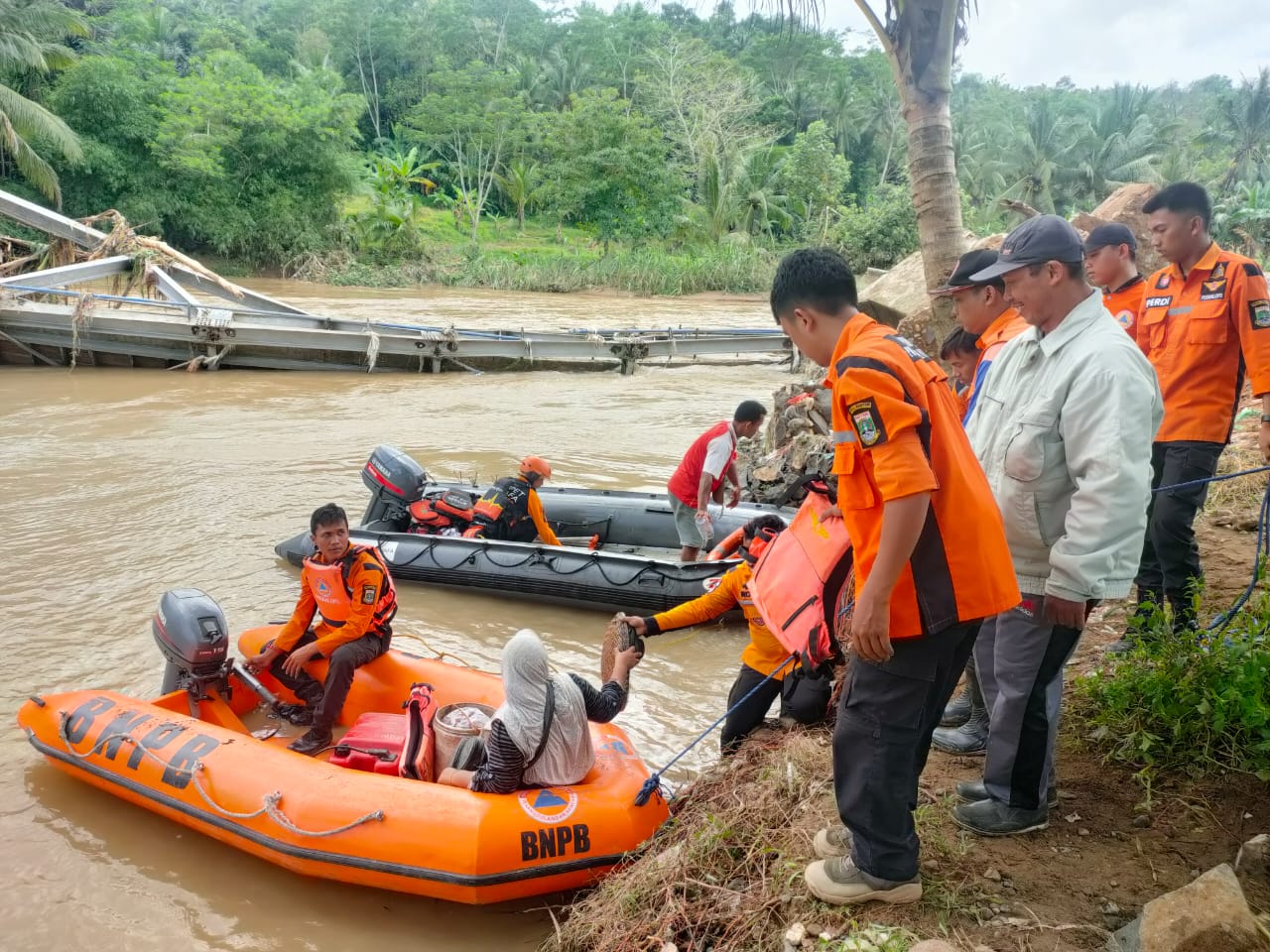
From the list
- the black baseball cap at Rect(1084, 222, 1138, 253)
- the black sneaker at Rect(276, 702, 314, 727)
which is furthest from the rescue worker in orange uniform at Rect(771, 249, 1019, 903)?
the black sneaker at Rect(276, 702, 314, 727)

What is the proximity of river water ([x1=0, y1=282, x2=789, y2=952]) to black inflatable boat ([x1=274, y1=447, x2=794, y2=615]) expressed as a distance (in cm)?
20

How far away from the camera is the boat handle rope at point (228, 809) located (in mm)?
3334

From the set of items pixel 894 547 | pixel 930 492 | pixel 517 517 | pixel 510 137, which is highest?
pixel 510 137

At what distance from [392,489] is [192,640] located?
3.04 metres

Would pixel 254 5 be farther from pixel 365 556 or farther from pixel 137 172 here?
pixel 365 556

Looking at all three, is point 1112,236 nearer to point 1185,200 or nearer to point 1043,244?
point 1185,200

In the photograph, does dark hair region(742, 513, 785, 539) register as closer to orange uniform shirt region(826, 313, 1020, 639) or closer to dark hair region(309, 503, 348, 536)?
orange uniform shirt region(826, 313, 1020, 639)

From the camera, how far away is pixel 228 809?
356cm

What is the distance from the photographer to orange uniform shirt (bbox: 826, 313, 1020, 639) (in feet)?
6.21

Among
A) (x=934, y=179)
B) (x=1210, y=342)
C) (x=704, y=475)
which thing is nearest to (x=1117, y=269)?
(x=1210, y=342)

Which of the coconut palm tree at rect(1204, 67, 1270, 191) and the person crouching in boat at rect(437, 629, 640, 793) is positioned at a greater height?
the coconut palm tree at rect(1204, 67, 1270, 191)

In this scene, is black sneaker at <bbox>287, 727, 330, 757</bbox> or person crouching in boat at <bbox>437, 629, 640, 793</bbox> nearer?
person crouching in boat at <bbox>437, 629, 640, 793</bbox>

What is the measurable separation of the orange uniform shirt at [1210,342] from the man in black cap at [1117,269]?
211mm

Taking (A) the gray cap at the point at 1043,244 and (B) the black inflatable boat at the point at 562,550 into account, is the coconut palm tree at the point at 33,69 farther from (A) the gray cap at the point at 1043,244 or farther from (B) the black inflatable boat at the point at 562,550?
(A) the gray cap at the point at 1043,244
